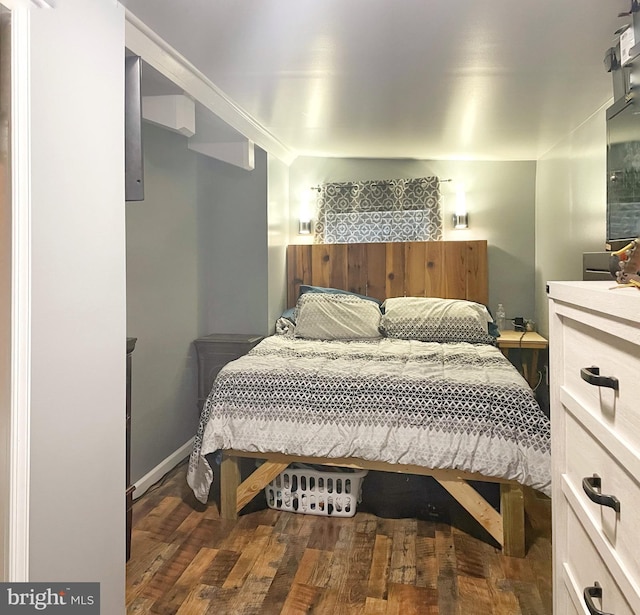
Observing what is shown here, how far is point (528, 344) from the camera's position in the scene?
139 inches

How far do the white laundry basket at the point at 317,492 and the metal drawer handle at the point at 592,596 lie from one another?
164 centimetres

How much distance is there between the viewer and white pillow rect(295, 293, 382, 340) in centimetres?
351

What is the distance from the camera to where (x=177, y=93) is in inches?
91.7

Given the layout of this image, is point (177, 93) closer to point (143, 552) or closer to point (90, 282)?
point (90, 282)

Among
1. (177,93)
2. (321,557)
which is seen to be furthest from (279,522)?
(177,93)

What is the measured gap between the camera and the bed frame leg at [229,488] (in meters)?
2.57

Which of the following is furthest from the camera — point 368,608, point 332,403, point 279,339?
point 279,339

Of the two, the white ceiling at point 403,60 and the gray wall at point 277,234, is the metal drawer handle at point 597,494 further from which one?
the gray wall at point 277,234

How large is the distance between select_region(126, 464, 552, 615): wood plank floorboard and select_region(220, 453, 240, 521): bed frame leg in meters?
0.05

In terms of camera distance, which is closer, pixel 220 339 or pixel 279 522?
pixel 279 522

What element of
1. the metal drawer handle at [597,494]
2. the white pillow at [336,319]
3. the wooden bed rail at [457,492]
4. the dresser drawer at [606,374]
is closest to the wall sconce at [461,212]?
the white pillow at [336,319]

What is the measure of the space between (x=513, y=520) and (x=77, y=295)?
1974 mm

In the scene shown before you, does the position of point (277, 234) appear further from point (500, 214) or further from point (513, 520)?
point (513, 520)

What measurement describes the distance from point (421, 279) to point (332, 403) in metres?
1.93
